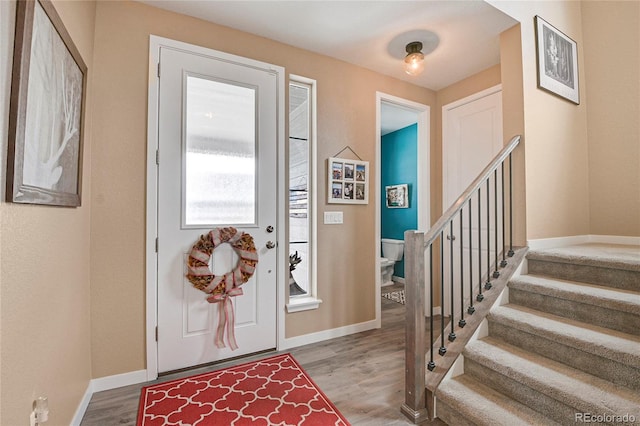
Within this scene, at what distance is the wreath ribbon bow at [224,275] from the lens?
2127 millimetres

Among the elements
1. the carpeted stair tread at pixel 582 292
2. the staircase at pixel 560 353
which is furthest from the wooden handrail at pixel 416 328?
the carpeted stair tread at pixel 582 292

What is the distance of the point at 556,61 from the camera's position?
8.16 ft

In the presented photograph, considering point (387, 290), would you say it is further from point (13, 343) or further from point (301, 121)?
point (13, 343)

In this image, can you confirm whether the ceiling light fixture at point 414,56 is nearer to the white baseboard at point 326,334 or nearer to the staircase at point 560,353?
the staircase at point 560,353

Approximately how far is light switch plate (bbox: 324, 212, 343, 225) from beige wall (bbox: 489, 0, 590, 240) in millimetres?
1526

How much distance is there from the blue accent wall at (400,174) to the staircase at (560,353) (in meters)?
2.82

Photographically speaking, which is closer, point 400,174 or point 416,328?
point 416,328

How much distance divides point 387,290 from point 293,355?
2522mm

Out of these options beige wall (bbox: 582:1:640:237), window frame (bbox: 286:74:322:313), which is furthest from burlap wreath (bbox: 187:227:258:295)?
beige wall (bbox: 582:1:640:237)

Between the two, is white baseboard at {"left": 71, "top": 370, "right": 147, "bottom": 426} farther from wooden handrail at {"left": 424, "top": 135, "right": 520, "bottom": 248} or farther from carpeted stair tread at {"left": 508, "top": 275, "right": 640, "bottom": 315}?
carpeted stair tread at {"left": 508, "top": 275, "right": 640, "bottom": 315}

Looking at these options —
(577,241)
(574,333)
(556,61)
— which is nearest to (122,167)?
(574,333)

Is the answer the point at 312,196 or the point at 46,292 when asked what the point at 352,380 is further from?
the point at 46,292

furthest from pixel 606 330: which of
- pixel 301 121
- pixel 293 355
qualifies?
pixel 301 121

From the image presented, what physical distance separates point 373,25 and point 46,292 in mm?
2682
